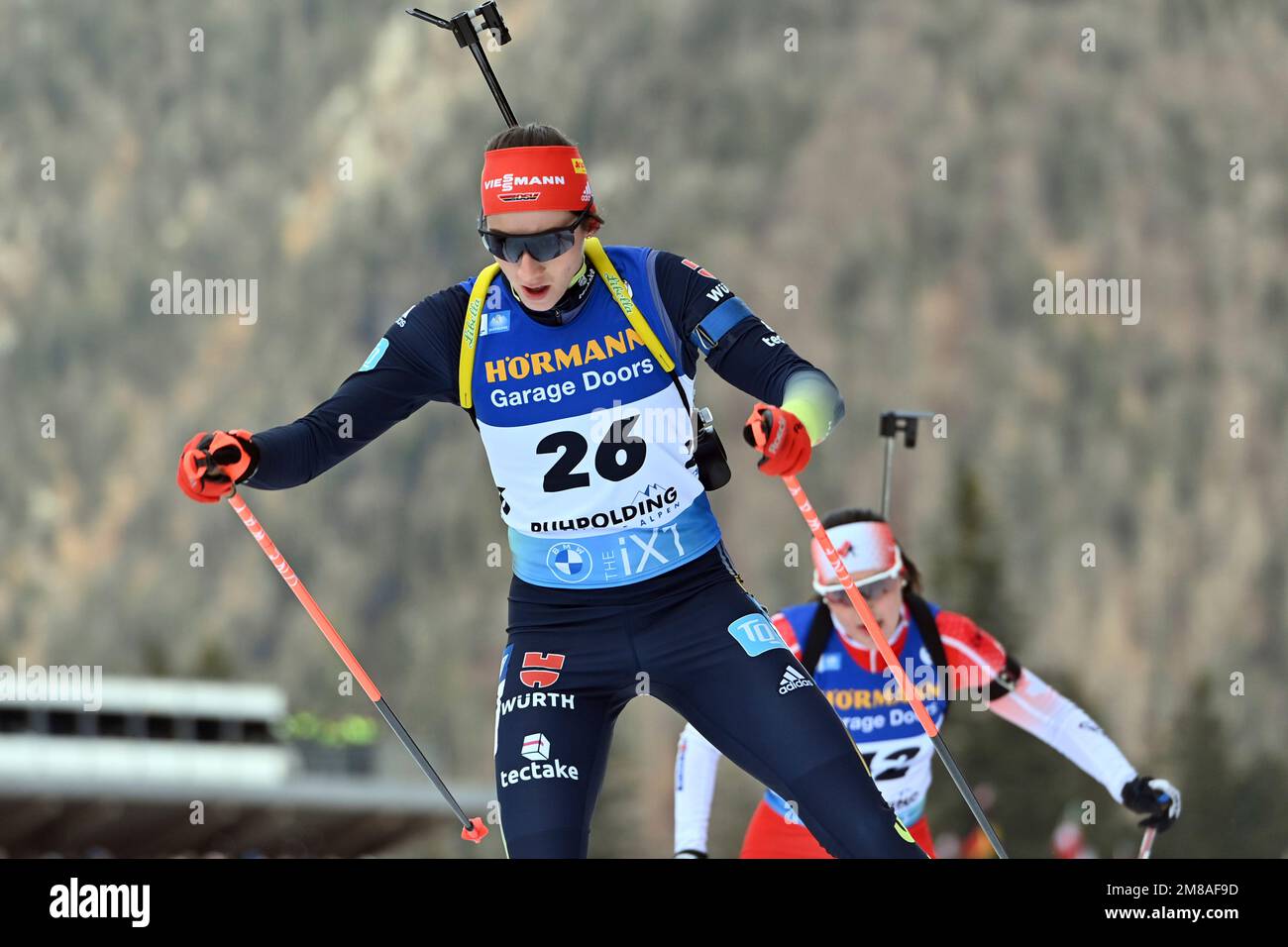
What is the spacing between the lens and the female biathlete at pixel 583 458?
4945 mm

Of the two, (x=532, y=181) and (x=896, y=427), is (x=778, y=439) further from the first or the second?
(x=896, y=427)

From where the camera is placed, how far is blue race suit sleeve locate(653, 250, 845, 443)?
193 inches

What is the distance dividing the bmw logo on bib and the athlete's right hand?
812 mm

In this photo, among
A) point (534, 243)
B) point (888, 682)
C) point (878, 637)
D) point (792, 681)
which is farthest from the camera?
point (888, 682)

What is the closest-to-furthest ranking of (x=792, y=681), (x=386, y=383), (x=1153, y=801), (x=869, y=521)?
(x=792, y=681) < (x=386, y=383) < (x=1153, y=801) < (x=869, y=521)

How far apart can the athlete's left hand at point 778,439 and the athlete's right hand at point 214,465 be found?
1.32 meters

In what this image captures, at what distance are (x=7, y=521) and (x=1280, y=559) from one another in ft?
310

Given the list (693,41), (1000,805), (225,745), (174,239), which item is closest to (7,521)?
(174,239)

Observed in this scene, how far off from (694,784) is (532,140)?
301 centimetres

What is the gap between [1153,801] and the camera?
671 centimetres

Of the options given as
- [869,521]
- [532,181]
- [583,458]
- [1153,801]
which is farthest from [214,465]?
[1153,801]

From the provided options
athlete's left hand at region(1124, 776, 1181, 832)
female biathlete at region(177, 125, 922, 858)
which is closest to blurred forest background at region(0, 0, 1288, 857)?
athlete's left hand at region(1124, 776, 1181, 832)

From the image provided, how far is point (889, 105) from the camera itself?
139 m

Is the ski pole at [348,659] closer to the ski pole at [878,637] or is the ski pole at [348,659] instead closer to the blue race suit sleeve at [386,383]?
the blue race suit sleeve at [386,383]
